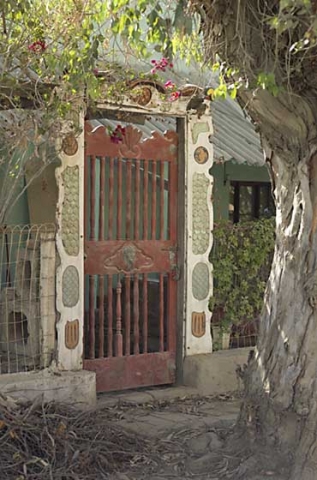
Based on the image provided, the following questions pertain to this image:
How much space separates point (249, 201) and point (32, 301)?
5.96 metres

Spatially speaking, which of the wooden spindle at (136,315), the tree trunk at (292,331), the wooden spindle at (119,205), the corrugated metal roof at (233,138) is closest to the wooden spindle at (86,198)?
the wooden spindle at (119,205)

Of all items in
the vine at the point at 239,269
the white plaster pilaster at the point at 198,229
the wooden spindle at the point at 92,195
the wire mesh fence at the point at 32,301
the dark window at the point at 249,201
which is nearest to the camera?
the wire mesh fence at the point at 32,301

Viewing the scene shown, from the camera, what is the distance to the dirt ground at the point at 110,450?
218 inches

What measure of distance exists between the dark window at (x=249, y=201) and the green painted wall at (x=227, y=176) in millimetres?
260

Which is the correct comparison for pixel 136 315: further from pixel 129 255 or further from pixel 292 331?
pixel 292 331

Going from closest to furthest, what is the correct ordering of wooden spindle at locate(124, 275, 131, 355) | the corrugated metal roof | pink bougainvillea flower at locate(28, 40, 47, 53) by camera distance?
pink bougainvillea flower at locate(28, 40, 47, 53), wooden spindle at locate(124, 275, 131, 355), the corrugated metal roof

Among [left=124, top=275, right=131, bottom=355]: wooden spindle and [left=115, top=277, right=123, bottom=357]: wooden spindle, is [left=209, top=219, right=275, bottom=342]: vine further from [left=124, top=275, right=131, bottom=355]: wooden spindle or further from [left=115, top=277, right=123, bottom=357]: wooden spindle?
[left=115, top=277, right=123, bottom=357]: wooden spindle

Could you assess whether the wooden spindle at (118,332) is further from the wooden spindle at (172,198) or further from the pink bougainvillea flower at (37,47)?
the pink bougainvillea flower at (37,47)

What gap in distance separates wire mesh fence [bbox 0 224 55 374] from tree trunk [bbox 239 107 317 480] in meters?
2.06

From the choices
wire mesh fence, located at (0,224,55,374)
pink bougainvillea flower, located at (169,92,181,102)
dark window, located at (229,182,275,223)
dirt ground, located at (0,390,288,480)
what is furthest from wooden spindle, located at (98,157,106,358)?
dark window, located at (229,182,275,223)

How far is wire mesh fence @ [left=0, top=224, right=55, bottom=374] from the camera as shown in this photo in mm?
→ 7156

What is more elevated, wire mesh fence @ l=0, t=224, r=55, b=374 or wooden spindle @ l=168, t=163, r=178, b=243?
wooden spindle @ l=168, t=163, r=178, b=243

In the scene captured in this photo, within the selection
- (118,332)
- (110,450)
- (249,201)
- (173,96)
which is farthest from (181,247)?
(249,201)

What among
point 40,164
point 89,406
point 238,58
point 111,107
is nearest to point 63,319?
point 89,406
